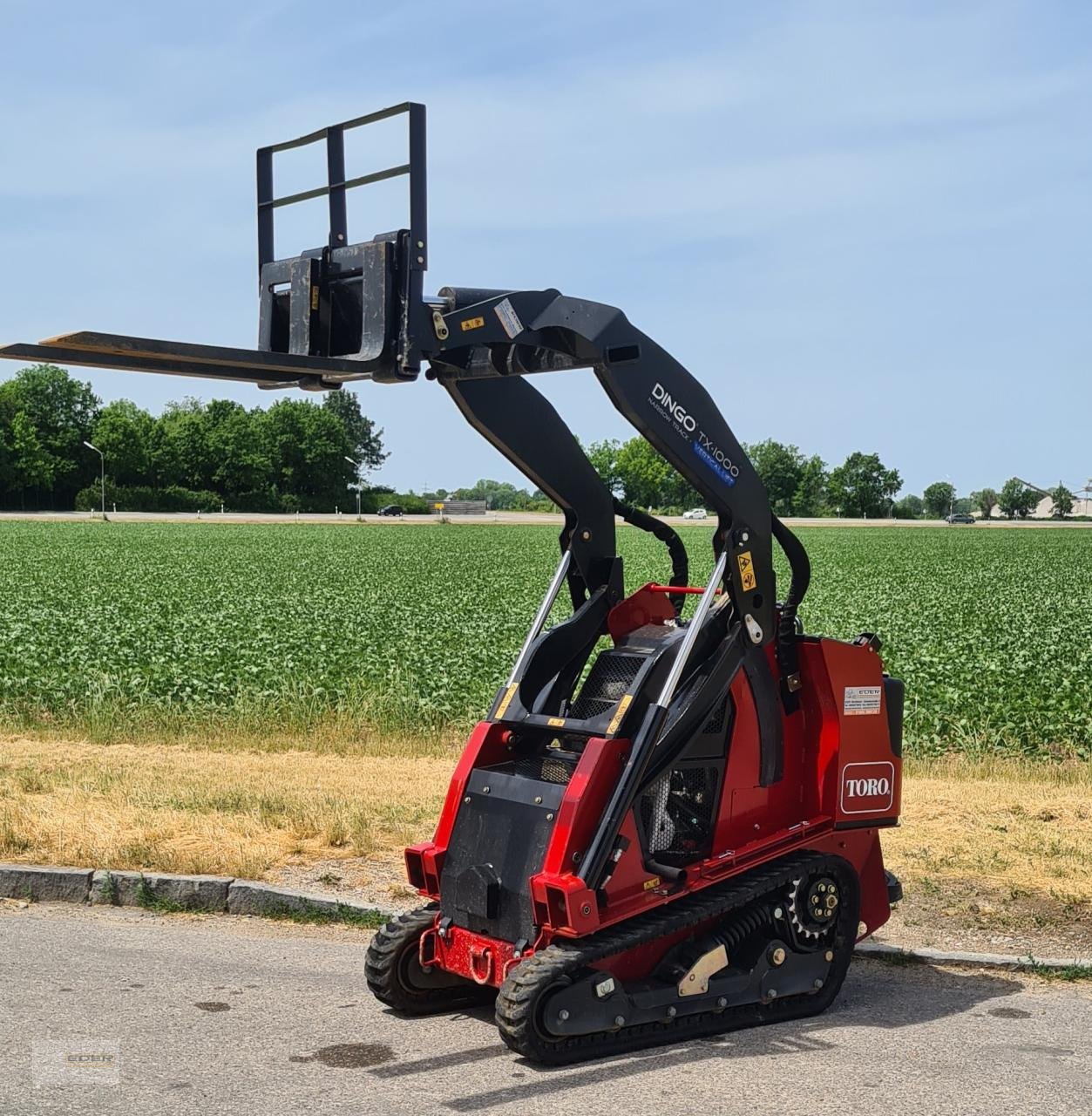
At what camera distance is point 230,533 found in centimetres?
6850

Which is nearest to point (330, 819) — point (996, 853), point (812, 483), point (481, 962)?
point (481, 962)

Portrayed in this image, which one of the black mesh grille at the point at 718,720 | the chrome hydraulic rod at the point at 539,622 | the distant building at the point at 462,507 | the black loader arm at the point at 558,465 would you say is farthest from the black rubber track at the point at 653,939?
the distant building at the point at 462,507

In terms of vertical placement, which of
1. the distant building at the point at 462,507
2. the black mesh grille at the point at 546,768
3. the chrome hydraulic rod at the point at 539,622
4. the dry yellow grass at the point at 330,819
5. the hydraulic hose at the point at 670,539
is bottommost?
the dry yellow grass at the point at 330,819

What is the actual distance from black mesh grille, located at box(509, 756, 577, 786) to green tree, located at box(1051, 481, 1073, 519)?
484ft

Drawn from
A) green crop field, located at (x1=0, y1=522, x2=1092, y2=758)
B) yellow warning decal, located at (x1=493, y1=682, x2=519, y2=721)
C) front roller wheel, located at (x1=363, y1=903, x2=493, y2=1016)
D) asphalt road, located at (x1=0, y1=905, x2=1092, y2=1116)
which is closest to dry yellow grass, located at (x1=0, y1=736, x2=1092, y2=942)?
asphalt road, located at (x1=0, y1=905, x2=1092, y2=1116)

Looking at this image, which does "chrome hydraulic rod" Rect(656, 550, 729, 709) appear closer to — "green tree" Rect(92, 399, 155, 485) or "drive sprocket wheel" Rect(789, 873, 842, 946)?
"drive sprocket wheel" Rect(789, 873, 842, 946)

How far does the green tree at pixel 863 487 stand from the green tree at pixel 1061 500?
1654 centimetres

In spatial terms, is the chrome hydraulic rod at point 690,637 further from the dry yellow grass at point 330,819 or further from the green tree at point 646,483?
the green tree at point 646,483

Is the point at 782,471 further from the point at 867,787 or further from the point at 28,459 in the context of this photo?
the point at 867,787

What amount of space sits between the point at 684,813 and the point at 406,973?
1.35 metres

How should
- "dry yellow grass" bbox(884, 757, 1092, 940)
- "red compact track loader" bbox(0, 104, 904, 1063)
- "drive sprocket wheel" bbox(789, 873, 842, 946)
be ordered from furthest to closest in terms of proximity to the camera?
1. "dry yellow grass" bbox(884, 757, 1092, 940)
2. "drive sprocket wheel" bbox(789, 873, 842, 946)
3. "red compact track loader" bbox(0, 104, 904, 1063)

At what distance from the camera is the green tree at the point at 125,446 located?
358ft

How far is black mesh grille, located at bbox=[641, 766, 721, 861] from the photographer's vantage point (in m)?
5.90

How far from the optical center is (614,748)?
561 cm
